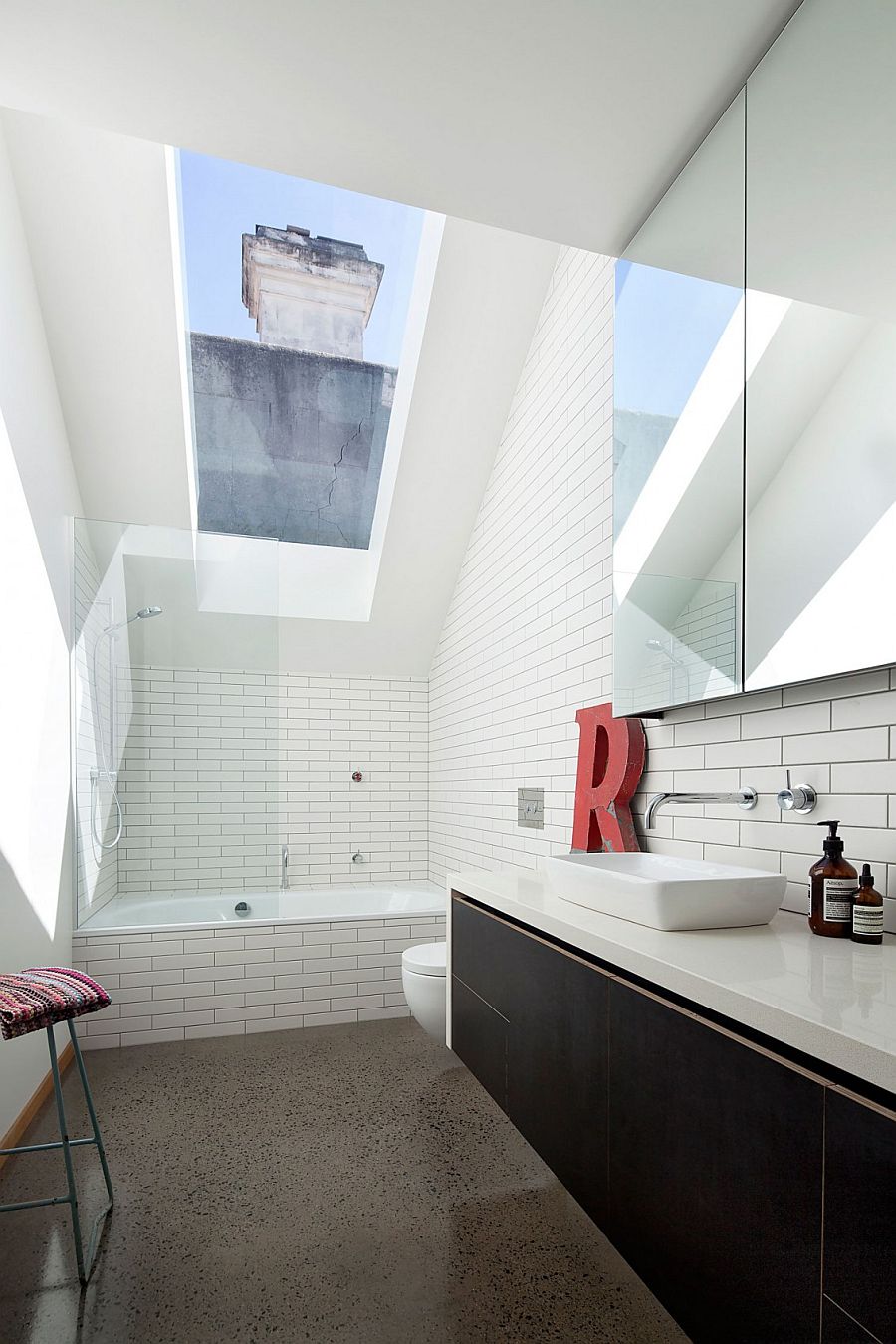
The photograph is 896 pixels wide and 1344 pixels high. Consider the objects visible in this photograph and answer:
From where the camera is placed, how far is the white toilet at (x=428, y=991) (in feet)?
11.1

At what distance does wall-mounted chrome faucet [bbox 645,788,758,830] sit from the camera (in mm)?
2180

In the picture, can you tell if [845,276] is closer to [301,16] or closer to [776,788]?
[776,788]

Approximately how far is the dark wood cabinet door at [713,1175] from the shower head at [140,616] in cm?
328

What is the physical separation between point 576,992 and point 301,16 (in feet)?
7.65

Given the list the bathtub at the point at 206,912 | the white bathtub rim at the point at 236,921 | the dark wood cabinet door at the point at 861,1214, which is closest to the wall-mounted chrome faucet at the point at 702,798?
the dark wood cabinet door at the point at 861,1214

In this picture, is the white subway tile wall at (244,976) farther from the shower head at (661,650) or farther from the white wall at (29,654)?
the shower head at (661,650)

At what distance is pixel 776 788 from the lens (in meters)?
2.09

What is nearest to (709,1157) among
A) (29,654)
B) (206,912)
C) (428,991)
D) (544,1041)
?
(544,1041)

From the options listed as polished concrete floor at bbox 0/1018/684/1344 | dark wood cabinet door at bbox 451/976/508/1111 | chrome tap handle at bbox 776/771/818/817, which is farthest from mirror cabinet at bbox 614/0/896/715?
polished concrete floor at bbox 0/1018/684/1344

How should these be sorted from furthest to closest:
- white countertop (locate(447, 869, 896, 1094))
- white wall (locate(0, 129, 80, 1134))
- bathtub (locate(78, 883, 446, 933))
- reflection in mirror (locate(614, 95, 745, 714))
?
1. bathtub (locate(78, 883, 446, 933))
2. white wall (locate(0, 129, 80, 1134))
3. reflection in mirror (locate(614, 95, 745, 714))
4. white countertop (locate(447, 869, 896, 1094))

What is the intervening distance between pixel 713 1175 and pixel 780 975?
1.10 ft

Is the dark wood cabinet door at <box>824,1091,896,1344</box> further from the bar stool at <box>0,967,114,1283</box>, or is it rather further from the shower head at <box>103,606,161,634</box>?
the shower head at <box>103,606,161,634</box>

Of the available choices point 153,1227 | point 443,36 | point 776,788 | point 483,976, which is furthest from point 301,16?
point 153,1227

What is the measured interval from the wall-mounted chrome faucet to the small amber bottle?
0.49 metres
